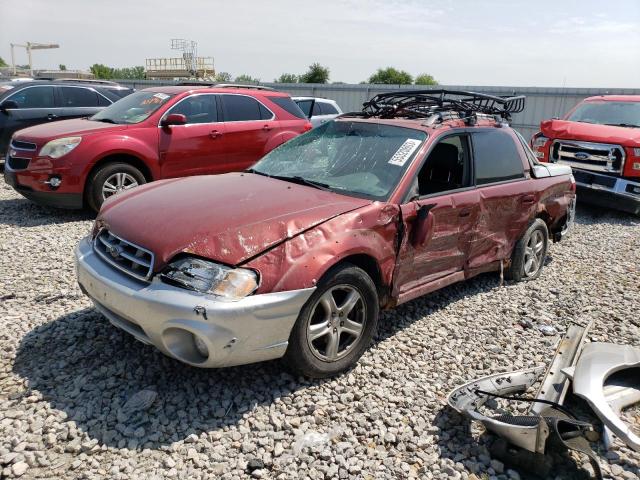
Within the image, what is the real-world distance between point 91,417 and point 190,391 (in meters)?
0.55

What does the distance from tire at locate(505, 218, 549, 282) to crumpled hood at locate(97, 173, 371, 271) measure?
233cm

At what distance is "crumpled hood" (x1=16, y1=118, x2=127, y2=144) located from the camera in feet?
21.2

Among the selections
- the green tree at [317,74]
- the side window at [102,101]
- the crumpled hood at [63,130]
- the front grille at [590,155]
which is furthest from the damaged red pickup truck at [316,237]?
the green tree at [317,74]

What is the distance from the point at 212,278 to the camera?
8.87 feet

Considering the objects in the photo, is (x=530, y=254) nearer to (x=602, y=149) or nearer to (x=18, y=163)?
(x=602, y=149)

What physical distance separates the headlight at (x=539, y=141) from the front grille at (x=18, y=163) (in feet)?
27.2

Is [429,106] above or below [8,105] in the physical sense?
above

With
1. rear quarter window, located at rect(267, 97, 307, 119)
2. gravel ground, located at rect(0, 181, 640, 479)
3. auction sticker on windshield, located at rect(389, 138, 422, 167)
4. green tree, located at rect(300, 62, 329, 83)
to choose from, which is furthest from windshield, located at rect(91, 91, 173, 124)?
green tree, located at rect(300, 62, 329, 83)

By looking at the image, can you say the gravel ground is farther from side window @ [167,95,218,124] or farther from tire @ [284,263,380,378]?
side window @ [167,95,218,124]

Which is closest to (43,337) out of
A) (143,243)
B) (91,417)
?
(91,417)

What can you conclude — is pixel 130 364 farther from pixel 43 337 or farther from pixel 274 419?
pixel 274 419

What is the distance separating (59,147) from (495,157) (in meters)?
5.21

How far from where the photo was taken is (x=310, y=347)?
3029 millimetres

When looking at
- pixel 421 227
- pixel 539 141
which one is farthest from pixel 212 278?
pixel 539 141
